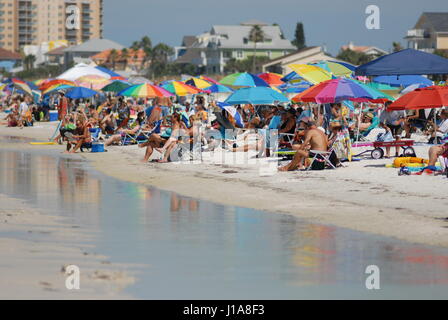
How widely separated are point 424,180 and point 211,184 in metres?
3.53

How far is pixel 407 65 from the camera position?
57.2ft

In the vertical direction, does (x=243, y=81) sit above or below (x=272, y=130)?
above

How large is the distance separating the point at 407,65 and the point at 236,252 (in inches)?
380

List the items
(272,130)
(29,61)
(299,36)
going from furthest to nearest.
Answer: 1. (29,61)
2. (299,36)
3. (272,130)

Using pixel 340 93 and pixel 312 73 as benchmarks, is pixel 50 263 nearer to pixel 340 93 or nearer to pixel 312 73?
pixel 340 93

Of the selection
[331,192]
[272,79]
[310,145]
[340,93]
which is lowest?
[331,192]

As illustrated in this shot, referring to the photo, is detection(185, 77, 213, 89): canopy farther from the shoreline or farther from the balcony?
the balcony

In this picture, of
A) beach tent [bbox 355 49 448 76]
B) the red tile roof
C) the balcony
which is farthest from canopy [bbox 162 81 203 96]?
the red tile roof

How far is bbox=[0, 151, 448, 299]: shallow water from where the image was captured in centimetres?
737

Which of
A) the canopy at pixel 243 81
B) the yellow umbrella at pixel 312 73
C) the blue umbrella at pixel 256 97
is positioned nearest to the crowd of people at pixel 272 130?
the blue umbrella at pixel 256 97

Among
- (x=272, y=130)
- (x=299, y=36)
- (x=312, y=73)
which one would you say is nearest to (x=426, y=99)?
(x=272, y=130)

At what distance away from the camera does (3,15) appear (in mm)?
198625

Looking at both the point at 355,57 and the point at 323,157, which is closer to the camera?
the point at 323,157
